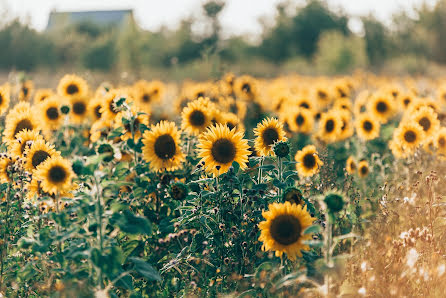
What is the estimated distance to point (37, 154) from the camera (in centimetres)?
344

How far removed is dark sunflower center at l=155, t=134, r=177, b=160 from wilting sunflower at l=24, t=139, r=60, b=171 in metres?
0.64

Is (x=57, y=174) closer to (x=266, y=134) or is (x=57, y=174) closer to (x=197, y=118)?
(x=266, y=134)

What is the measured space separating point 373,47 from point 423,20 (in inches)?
177

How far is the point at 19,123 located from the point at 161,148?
4.79 feet

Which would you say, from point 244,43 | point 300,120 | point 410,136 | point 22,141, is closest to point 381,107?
point 300,120

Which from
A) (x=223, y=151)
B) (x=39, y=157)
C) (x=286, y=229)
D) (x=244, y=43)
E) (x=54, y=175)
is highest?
(x=244, y=43)

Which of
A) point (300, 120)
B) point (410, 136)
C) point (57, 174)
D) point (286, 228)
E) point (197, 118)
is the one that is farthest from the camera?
point (300, 120)

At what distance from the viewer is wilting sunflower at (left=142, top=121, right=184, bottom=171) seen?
351 centimetres

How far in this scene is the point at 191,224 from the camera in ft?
11.2

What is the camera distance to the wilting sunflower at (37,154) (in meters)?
3.42

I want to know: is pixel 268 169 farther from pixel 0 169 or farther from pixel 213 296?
pixel 0 169

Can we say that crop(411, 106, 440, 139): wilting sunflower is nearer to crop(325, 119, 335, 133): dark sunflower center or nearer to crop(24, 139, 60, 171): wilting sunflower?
crop(325, 119, 335, 133): dark sunflower center

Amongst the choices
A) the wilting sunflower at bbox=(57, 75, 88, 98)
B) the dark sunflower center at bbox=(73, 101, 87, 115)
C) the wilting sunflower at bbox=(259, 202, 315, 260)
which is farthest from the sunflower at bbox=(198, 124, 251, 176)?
the wilting sunflower at bbox=(57, 75, 88, 98)

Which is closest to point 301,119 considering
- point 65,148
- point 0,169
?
point 65,148
